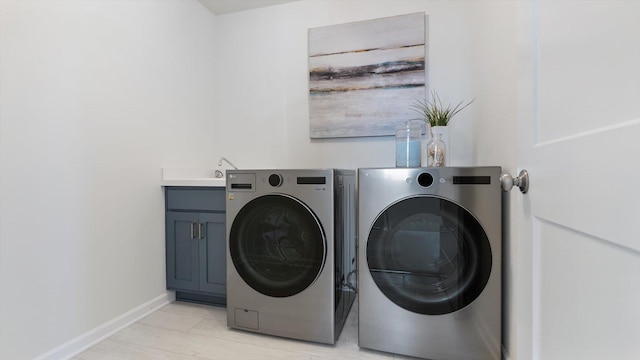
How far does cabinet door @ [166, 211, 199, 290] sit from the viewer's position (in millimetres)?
1885

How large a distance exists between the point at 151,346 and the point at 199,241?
636 mm

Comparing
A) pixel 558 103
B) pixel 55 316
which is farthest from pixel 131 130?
pixel 558 103

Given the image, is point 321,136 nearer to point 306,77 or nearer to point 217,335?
point 306,77

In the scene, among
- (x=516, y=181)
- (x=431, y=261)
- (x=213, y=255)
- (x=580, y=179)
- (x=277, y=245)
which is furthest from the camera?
(x=213, y=255)

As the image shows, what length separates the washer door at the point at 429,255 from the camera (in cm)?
126

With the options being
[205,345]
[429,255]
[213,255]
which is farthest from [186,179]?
[429,255]

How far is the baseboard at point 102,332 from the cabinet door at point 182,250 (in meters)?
0.15

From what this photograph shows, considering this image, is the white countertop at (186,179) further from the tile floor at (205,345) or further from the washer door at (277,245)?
the tile floor at (205,345)

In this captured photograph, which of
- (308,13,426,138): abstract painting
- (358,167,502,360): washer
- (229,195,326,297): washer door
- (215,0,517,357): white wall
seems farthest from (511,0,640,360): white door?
(308,13,426,138): abstract painting

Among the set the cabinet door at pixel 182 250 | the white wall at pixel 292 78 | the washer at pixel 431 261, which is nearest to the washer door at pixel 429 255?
the washer at pixel 431 261

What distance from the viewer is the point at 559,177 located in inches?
22.4

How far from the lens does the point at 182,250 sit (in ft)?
6.28

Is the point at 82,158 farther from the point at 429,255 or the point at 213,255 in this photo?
the point at 429,255

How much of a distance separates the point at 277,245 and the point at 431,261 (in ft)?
2.65
